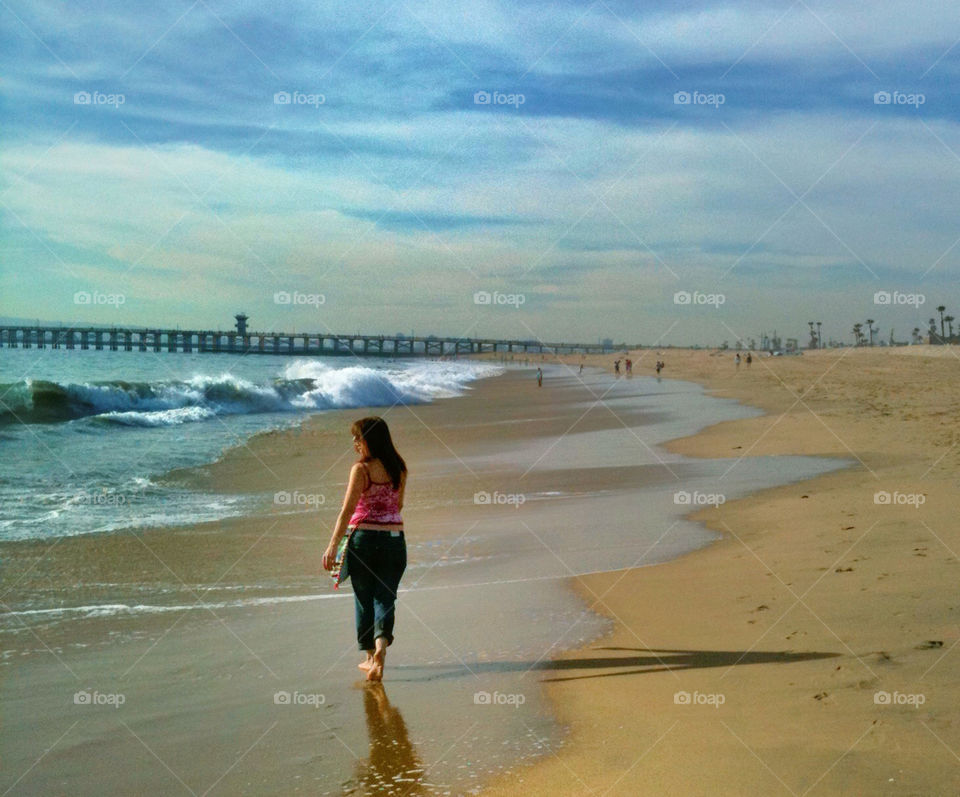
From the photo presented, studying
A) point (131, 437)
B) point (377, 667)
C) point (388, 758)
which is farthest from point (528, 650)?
point (131, 437)

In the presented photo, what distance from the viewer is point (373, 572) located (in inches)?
231

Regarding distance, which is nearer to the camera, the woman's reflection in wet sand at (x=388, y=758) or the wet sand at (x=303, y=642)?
the woman's reflection in wet sand at (x=388, y=758)

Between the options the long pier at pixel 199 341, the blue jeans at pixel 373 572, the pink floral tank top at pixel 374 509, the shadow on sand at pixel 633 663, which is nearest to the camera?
the shadow on sand at pixel 633 663

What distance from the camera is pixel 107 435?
70.3ft

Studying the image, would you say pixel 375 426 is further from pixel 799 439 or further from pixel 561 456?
pixel 799 439

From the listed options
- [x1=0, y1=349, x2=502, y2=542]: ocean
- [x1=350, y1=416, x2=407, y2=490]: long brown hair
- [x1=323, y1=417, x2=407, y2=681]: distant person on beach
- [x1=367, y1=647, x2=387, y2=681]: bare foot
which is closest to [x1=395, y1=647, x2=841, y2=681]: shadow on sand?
[x1=367, y1=647, x2=387, y2=681]: bare foot

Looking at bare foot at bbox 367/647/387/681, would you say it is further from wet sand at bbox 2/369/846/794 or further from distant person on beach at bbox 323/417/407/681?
distant person on beach at bbox 323/417/407/681

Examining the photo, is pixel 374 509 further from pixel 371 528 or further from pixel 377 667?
pixel 377 667

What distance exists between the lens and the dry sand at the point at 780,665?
4016 millimetres

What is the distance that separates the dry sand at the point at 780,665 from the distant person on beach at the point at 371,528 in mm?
1193

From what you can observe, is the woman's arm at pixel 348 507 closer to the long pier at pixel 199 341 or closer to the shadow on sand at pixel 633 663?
the shadow on sand at pixel 633 663

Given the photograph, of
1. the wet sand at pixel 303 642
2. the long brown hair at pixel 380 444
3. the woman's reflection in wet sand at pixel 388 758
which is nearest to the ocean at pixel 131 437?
the wet sand at pixel 303 642

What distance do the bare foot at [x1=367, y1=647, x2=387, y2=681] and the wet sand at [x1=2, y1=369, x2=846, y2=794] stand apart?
85 millimetres

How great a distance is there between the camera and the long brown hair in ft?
19.5
